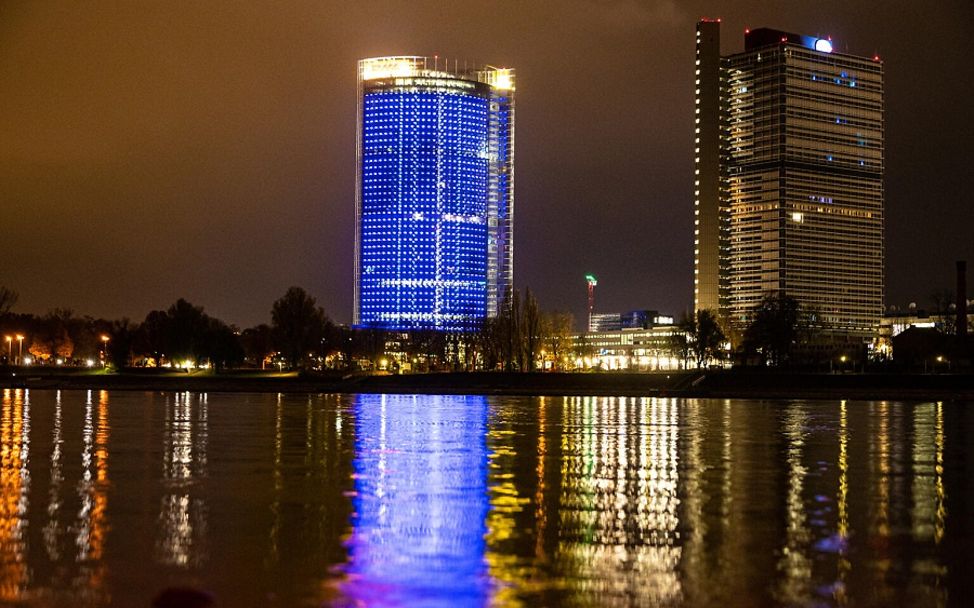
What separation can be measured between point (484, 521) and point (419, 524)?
3.75 feet

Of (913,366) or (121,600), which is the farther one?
(913,366)

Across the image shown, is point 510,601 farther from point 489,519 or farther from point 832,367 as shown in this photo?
point 832,367

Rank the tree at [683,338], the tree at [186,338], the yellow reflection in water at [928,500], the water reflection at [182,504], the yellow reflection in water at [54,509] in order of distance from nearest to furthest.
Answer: the yellow reflection in water at [928,500]
the water reflection at [182,504]
the yellow reflection in water at [54,509]
the tree at [186,338]
the tree at [683,338]

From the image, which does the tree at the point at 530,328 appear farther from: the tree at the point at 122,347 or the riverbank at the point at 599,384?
the tree at the point at 122,347

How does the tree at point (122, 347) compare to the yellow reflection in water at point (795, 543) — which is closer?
the yellow reflection in water at point (795, 543)

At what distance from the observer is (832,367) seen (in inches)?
5359

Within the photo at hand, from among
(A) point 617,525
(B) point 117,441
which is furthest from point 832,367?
(A) point 617,525

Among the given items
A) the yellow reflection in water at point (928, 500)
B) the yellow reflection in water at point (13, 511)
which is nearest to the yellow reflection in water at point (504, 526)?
the yellow reflection in water at point (928, 500)

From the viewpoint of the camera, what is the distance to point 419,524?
18328mm

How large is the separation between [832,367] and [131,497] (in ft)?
409

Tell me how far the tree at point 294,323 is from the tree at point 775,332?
62.2 meters

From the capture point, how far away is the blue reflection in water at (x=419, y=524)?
1356 centimetres

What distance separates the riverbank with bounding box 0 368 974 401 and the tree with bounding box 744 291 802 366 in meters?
30.1

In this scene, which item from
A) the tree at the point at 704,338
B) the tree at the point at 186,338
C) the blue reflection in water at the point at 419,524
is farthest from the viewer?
the tree at the point at 704,338
